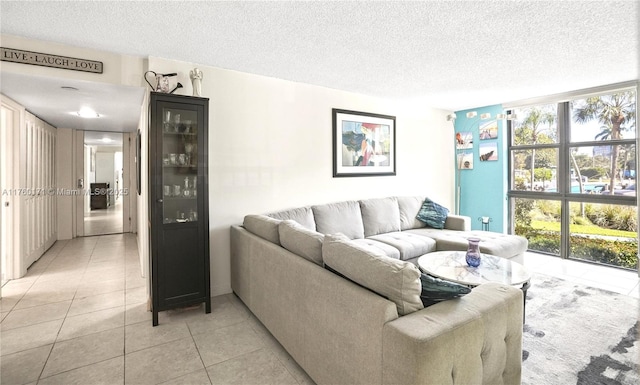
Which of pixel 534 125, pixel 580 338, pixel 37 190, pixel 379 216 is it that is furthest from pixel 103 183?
pixel 580 338

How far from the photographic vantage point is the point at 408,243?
356 centimetres

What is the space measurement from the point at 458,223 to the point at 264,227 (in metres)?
2.99

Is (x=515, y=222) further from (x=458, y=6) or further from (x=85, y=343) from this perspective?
(x=85, y=343)

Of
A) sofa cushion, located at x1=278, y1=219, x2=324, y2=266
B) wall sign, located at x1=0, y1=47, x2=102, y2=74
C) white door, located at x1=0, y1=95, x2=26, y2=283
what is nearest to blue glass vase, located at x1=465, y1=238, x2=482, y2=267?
sofa cushion, located at x1=278, y1=219, x2=324, y2=266

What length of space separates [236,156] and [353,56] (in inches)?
62.4

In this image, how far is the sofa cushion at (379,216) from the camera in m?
4.12

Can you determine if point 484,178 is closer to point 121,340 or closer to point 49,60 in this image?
point 121,340

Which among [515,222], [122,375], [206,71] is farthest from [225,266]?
[515,222]

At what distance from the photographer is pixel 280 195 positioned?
3719 mm

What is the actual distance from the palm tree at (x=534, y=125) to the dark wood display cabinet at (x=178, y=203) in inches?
187

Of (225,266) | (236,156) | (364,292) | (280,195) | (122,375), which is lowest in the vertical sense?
(122,375)

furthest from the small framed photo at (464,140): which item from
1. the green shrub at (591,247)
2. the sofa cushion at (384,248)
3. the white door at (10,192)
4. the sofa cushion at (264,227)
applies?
the white door at (10,192)

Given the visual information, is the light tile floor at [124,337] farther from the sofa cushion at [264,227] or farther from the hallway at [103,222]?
the hallway at [103,222]

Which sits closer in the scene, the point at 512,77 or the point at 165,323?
the point at 165,323
